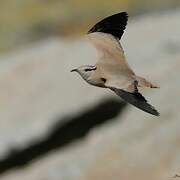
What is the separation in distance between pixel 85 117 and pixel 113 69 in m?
9.30

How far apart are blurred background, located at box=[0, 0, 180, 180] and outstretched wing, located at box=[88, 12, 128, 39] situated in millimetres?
3429

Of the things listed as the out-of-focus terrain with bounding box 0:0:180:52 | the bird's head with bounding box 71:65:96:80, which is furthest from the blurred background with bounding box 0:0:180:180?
the out-of-focus terrain with bounding box 0:0:180:52

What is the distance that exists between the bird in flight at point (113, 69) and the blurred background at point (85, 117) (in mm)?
3464

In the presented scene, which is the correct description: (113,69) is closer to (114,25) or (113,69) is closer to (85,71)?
(85,71)

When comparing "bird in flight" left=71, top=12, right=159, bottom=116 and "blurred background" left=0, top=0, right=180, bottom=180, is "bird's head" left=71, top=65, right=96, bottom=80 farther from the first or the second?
"blurred background" left=0, top=0, right=180, bottom=180

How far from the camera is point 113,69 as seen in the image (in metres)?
6.96

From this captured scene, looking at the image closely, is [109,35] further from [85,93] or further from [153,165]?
[85,93]

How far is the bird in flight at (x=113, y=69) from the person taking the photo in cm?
656

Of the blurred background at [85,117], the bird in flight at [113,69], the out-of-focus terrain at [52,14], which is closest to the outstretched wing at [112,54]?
the bird in flight at [113,69]

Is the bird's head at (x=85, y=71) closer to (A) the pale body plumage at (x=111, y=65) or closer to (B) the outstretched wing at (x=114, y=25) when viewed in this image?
(A) the pale body plumage at (x=111, y=65)

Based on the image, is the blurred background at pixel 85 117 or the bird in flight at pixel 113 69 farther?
the blurred background at pixel 85 117

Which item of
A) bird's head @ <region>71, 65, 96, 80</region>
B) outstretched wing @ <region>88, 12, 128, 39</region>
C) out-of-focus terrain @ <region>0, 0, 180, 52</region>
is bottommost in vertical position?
out-of-focus terrain @ <region>0, 0, 180, 52</region>

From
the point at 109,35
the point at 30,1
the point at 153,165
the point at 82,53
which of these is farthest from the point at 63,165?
the point at 30,1

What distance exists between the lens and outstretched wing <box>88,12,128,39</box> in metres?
7.73
